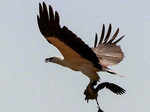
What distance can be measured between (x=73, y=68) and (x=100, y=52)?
2458 mm

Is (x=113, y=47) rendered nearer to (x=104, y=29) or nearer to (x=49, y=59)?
(x=104, y=29)

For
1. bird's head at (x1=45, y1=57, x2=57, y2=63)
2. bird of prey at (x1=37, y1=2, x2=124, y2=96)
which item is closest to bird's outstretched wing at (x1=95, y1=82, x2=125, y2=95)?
bird of prey at (x1=37, y1=2, x2=124, y2=96)

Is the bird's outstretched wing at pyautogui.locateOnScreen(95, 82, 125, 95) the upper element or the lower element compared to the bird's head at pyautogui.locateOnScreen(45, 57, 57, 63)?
lower

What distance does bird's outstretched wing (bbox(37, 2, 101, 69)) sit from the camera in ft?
66.2

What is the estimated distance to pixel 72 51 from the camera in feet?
68.8

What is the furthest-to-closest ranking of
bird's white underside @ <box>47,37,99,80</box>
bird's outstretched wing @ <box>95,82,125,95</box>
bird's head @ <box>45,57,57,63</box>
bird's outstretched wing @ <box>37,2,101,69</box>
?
bird's head @ <box>45,57,57,63</box>
bird's outstretched wing @ <box>95,82,125,95</box>
bird's white underside @ <box>47,37,99,80</box>
bird's outstretched wing @ <box>37,2,101,69</box>

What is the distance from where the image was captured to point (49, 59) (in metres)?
21.7

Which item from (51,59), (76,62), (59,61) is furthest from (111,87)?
(51,59)

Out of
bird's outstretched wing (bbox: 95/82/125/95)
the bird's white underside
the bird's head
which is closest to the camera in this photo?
the bird's white underside

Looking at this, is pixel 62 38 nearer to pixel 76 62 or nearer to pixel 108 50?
pixel 76 62

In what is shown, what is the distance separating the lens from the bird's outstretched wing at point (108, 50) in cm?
2272

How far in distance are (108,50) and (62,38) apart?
346 cm

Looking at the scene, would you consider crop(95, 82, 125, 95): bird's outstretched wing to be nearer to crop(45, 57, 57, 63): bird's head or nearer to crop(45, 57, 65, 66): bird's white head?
crop(45, 57, 65, 66): bird's white head

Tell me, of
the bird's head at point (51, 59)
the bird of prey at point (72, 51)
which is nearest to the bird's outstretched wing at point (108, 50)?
the bird of prey at point (72, 51)
